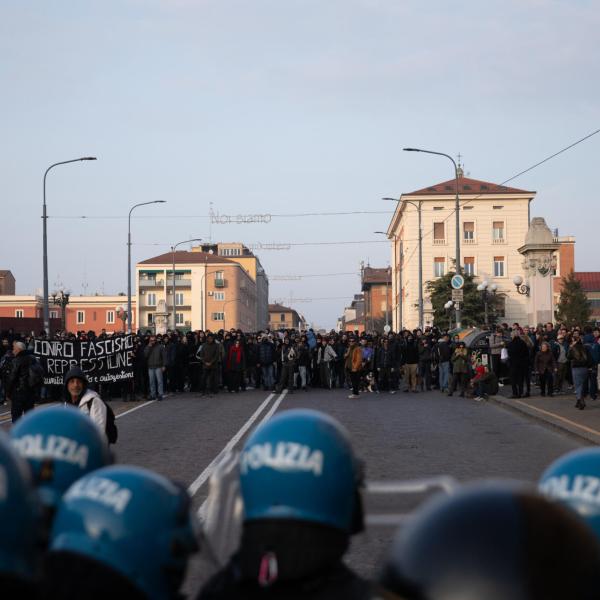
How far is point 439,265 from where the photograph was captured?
87312 millimetres

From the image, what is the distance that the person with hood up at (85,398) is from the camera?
876 cm

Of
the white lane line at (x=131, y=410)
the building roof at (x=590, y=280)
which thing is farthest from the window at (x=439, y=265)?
the white lane line at (x=131, y=410)

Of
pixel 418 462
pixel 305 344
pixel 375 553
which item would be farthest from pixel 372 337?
pixel 375 553

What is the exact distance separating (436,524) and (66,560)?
0.97 m

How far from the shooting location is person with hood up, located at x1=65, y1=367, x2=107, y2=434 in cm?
876

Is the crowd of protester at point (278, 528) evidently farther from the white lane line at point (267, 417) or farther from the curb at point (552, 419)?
the curb at point (552, 419)

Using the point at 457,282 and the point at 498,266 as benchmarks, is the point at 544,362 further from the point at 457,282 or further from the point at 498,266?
the point at 498,266

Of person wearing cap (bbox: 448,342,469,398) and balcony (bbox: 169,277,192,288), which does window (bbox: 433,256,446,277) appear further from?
balcony (bbox: 169,277,192,288)

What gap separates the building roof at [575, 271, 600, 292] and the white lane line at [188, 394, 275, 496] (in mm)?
106442

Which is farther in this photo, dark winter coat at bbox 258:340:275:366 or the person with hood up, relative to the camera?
dark winter coat at bbox 258:340:275:366

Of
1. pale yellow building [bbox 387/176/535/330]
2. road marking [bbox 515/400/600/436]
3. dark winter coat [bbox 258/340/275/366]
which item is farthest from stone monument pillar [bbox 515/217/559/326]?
pale yellow building [bbox 387/176/535/330]

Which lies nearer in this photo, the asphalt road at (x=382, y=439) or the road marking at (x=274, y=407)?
the asphalt road at (x=382, y=439)

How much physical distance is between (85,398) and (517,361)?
17.0m

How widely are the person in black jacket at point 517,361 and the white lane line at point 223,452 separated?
587cm
